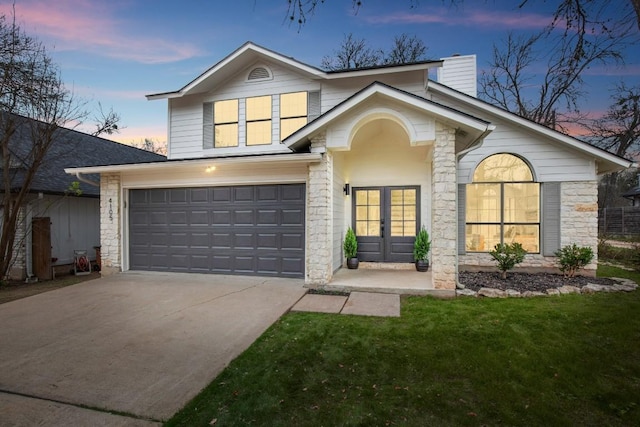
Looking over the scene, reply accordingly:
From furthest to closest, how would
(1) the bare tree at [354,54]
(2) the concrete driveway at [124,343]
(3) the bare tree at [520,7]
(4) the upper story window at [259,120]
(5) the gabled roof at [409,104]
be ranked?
(1) the bare tree at [354,54] < (4) the upper story window at [259,120] < (5) the gabled roof at [409,104] < (3) the bare tree at [520,7] < (2) the concrete driveway at [124,343]

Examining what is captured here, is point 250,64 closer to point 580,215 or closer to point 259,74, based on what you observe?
point 259,74

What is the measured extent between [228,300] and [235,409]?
3.27m

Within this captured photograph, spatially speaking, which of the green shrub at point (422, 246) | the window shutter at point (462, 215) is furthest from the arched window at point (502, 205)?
the green shrub at point (422, 246)

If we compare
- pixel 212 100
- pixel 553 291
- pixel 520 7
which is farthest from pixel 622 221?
pixel 212 100

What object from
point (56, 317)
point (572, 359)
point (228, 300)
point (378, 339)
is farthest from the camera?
point (228, 300)

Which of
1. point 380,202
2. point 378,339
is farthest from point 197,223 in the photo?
point 378,339

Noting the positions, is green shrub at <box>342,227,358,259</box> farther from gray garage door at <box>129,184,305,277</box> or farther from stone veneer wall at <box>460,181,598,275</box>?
stone veneer wall at <box>460,181,598,275</box>

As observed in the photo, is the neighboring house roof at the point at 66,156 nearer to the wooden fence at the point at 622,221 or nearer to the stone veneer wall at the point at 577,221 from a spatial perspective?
the stone veneer wall at the point at 577,221

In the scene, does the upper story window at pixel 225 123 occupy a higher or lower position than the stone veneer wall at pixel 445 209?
higher

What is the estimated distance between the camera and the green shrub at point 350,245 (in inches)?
318

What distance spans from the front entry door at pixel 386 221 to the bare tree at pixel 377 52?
429 inches

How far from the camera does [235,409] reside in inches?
103

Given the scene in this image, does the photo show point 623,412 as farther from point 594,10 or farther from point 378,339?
point 594,10

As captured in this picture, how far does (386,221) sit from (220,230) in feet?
14.5
